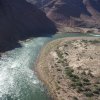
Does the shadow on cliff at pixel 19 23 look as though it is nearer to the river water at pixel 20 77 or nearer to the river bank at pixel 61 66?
the river water at pixel 20 77

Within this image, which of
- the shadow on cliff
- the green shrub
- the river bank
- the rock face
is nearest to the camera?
the green shrub

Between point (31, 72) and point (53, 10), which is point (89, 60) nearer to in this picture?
point (31, 72)

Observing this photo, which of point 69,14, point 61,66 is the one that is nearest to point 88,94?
point 61,66

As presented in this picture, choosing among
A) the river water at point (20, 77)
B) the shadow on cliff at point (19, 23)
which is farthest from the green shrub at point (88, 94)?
the shadow on cliff at point (19, 23)

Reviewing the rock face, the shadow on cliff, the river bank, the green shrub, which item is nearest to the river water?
the river bank

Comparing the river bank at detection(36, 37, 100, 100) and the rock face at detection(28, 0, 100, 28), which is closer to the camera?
the river bank at detection(36, 37, 100, 100)

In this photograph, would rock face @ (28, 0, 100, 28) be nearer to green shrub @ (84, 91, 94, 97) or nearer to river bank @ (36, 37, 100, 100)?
river bank @ (36, 37, 100, 100)
